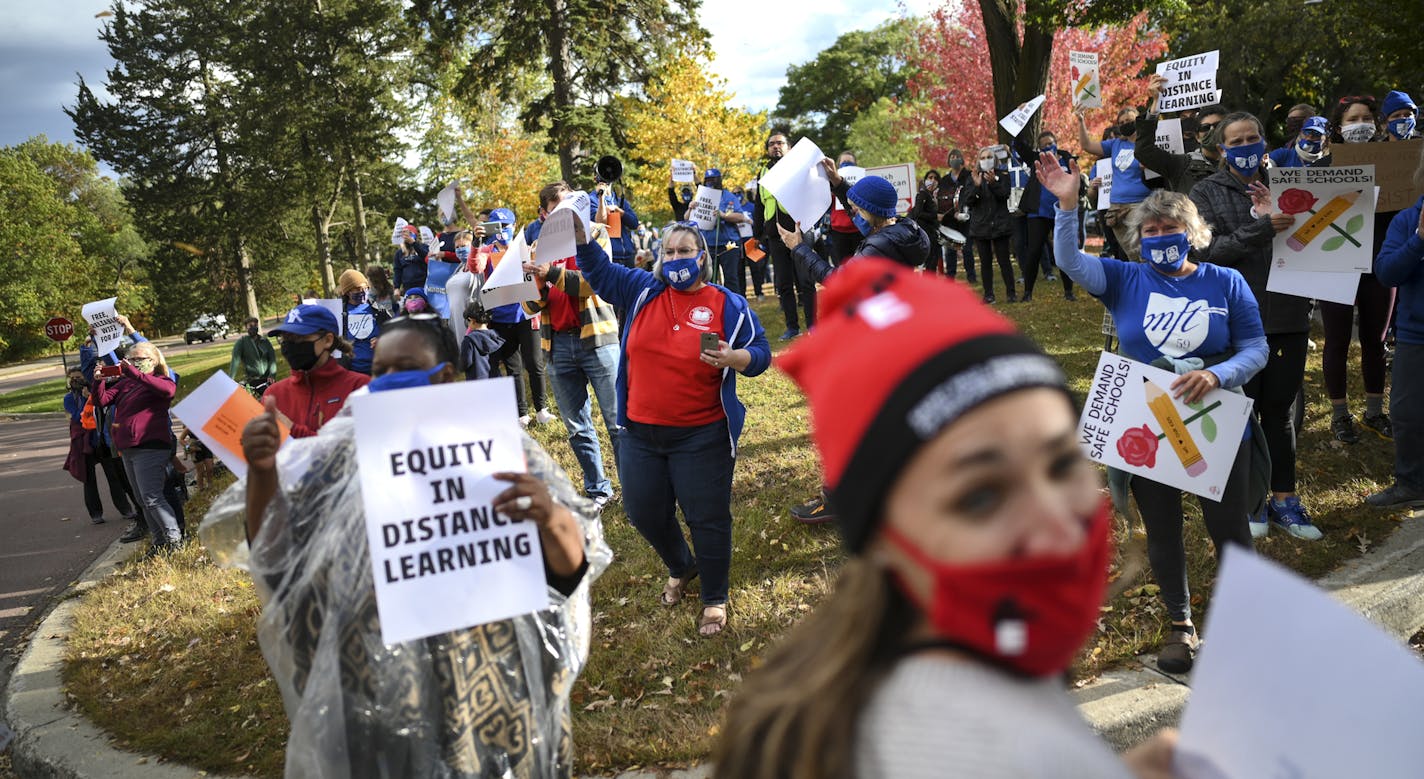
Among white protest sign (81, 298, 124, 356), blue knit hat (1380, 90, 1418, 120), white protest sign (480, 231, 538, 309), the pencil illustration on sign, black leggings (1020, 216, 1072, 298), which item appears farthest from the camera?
black leggings (1020, 216, 1072, 298)

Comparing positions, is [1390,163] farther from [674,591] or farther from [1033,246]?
[1033,246]

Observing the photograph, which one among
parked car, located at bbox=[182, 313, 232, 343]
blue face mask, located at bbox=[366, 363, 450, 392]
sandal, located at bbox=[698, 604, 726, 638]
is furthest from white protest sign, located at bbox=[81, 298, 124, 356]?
parked car, located at bbox=[182, 313, 232, 343]

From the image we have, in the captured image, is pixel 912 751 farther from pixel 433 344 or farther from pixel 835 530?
pixel 835 530

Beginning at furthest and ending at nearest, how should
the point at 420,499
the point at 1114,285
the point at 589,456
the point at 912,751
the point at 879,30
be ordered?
the point at 879,30 < the point at 589,456 < the point at 1114,285 < the point at 420,499 < the point at 912,751

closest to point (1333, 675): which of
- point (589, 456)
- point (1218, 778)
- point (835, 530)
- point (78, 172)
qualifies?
point (1218, 778)

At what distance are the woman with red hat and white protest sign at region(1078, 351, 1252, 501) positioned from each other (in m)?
3.00

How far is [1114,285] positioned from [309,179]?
34034 mm

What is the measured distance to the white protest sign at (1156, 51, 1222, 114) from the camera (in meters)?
6.99

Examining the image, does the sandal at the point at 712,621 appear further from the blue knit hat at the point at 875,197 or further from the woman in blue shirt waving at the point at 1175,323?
the blue knit hat at the point at 875,197

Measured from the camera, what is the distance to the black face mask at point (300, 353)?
366 centimetres

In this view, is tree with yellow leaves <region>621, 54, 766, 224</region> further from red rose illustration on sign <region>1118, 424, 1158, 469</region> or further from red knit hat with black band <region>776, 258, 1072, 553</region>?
red knit hat with black band <region>776, 258, 1072, 553</region>

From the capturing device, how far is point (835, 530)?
5977 millimetres

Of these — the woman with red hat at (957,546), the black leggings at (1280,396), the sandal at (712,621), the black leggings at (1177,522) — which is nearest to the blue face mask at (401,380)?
the woman with red hat at (957,546)

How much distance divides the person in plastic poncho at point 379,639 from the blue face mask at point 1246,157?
4.44 meters
